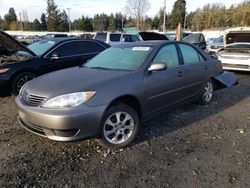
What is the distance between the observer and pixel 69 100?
3445mm

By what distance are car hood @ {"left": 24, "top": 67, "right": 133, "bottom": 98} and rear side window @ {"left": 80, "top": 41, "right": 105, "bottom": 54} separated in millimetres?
3540

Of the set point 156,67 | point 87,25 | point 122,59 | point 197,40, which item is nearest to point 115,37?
point 197,40

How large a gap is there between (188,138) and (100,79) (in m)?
1.70

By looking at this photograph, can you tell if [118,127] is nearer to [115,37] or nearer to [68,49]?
[68,49]

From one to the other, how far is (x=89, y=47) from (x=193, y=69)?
149 inches

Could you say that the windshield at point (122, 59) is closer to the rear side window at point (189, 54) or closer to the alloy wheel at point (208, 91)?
the rear side window at point (189, 54)

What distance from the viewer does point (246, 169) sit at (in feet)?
11.0

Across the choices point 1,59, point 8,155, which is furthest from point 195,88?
point 1,59

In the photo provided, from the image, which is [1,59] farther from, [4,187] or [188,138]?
[188,138]

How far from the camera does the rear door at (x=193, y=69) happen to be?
5121 millimetres

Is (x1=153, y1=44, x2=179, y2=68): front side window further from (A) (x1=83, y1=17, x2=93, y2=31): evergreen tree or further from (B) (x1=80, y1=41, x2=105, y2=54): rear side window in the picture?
(A) (x1=83, y1=17, x2=93, y2=31): evergreen tree

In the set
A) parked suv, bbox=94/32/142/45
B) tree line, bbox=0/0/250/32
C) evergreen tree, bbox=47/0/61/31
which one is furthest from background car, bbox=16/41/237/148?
evergreen tree, bbox=47/0/61/31

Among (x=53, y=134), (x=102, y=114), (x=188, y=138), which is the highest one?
(x=102, y=114)

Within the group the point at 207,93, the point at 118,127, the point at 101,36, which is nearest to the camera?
the point at 118,127
